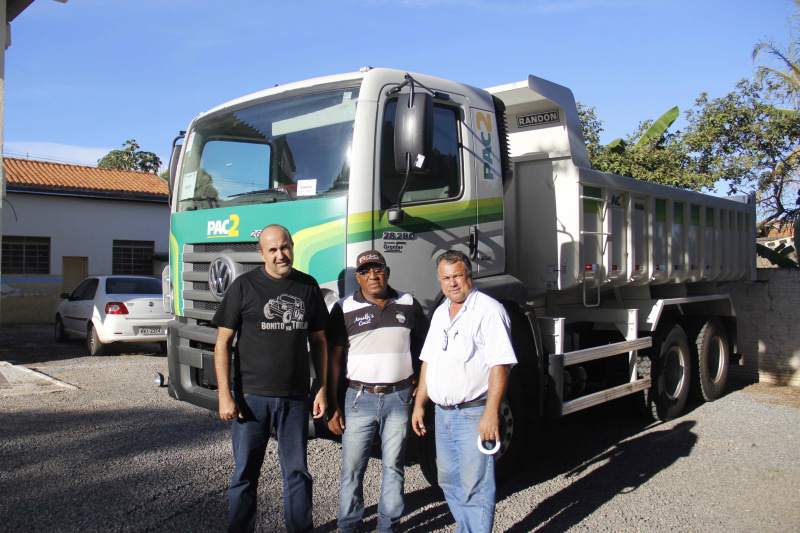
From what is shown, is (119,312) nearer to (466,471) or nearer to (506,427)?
(506,427)

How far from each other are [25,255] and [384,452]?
19.4 meters

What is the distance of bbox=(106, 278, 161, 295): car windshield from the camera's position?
11.8m

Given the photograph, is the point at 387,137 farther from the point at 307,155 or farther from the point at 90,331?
the point at 90,331

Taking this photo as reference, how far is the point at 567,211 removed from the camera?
563cm

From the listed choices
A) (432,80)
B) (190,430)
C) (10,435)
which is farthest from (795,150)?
(10,435)

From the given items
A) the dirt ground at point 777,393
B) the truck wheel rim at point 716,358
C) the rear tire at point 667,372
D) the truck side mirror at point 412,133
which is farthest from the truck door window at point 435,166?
the dirt ground at point 777,393

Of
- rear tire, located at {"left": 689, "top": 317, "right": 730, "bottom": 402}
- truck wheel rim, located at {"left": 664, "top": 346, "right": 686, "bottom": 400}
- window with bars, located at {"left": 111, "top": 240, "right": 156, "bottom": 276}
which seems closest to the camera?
truck wheel rim, located at {"left": 664, "top": 346, "right": 686, "bottom": 400}

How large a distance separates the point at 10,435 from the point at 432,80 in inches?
190

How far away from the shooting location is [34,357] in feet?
37.9

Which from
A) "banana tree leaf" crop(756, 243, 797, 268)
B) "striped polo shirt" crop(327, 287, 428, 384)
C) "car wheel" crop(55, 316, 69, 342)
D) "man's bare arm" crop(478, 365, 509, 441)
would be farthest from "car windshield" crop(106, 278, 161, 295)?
"banana tree leaf" crop(756, 243, 797, 268)

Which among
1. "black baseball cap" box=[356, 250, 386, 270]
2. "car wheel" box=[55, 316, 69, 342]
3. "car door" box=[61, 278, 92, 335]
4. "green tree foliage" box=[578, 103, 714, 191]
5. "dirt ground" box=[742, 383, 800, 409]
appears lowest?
"dirt ground" box=[742, 383, 800, 409]

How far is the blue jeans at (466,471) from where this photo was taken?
10.8 feet

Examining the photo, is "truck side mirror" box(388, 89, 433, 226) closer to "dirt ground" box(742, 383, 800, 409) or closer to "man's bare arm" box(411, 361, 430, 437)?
"man's bare arm" box(411, 361, 430, 437)

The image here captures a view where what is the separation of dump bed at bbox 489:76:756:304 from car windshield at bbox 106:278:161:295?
325 inches
